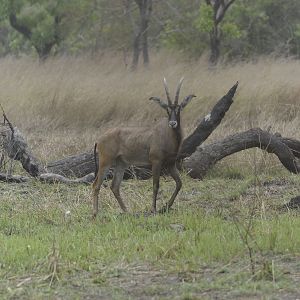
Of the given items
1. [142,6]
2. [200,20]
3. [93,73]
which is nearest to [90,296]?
[93,73]

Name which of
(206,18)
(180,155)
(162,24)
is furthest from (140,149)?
(162,24)

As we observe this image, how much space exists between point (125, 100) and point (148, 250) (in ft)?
33.2

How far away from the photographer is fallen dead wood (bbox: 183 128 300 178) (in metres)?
10.8

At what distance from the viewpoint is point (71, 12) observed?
2872cm

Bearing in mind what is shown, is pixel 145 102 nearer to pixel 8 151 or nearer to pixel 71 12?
pixel 8 151

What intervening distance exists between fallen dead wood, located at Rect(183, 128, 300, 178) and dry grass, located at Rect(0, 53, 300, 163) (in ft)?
8.03

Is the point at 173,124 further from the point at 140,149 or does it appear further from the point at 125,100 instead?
the point at 125,100

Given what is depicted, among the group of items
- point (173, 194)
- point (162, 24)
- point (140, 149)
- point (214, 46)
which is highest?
point (140, 149)

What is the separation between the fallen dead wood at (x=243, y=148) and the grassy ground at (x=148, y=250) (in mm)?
1506

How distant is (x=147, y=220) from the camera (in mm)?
7801

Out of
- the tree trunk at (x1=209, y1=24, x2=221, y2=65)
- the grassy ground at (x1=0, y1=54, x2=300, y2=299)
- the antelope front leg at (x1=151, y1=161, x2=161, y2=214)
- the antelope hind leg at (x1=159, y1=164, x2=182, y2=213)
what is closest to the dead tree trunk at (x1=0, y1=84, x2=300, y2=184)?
the grassy ground at (x1=0, y1=54, x2=300, y2=299)

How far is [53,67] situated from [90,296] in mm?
14962

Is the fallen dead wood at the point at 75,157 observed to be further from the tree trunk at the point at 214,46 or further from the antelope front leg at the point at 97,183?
the tree trunk at the point at 214,46

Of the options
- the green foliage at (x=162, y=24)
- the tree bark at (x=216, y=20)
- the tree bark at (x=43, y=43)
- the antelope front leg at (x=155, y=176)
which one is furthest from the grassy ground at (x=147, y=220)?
the tree bark at (x=43, y=43)
